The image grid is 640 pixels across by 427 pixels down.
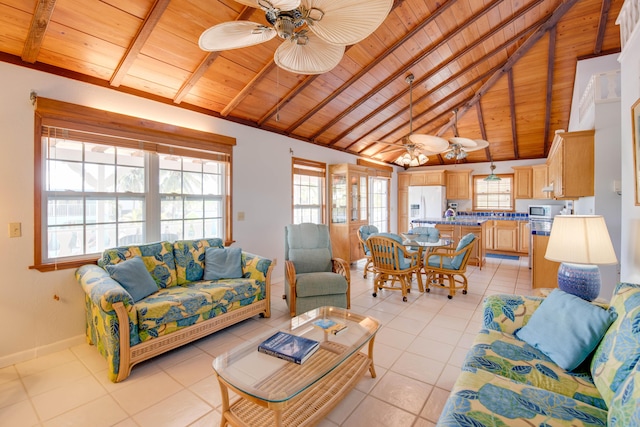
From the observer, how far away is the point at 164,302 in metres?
2.51

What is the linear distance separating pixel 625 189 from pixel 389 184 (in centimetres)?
553

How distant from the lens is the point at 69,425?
Result: 70.4 inches

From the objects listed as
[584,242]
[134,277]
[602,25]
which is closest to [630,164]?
[584,242]

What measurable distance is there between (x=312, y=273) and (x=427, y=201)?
5.33 meters

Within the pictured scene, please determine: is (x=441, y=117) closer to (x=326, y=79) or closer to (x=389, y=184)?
(x=389, y=184)

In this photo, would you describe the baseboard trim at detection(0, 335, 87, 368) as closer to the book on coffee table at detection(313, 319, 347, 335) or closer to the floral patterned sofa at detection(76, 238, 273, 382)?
the floral patterned sofa at detection(76, 238, 273, 382)

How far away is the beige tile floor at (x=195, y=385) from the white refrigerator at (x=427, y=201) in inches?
192

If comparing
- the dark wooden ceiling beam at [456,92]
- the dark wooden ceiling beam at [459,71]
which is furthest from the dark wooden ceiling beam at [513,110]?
the dark wooden ceiling beam at [459,71]

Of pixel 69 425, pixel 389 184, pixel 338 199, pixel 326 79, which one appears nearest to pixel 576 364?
pixel 69 425

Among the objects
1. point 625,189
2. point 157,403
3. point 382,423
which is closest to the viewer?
point 382,423

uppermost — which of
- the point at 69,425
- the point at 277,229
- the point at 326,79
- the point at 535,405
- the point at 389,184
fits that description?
the point at 326,79

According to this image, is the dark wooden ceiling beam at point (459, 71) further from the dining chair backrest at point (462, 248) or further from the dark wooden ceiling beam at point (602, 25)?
the dining chair backrest at point (462, 248)

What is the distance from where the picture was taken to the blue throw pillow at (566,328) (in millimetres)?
1549

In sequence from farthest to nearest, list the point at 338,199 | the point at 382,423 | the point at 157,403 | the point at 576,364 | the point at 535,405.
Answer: the point at 338,199 → the point at 157,403 → the point at 382,423 → the point at 576,364 → the point at 535,405
